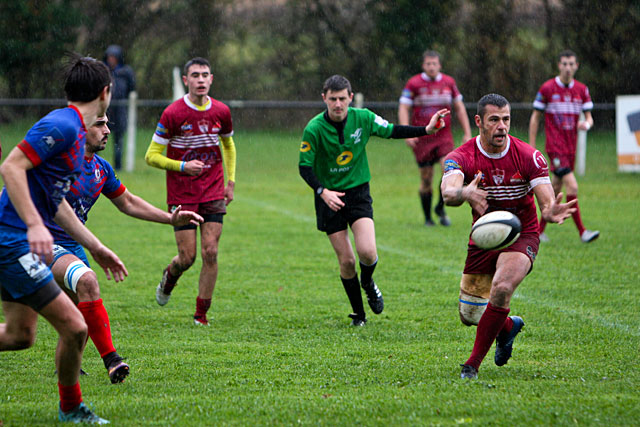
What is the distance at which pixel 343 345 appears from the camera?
19.6ft

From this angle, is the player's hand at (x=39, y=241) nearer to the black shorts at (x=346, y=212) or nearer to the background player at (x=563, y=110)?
the black shorts at (x=346, y=212)

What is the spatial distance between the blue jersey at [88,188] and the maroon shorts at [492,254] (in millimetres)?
2321

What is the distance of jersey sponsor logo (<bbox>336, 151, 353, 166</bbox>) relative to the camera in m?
6.86

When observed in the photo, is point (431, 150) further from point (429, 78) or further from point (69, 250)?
point (69, 250)

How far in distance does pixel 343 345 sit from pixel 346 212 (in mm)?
1295

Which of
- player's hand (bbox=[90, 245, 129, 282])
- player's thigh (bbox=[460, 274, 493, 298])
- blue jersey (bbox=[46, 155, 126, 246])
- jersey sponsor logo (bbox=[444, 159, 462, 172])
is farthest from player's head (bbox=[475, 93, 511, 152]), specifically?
player's hand (bbox=[90, 245, 129, 282])

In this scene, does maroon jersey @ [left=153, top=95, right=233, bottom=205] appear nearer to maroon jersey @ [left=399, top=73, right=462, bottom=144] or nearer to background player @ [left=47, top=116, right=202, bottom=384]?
background player @ [left=47, top=116, right=202, bottom=384]

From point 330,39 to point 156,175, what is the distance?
41.3ft

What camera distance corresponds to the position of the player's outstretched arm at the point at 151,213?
Answer: 4.85 metres

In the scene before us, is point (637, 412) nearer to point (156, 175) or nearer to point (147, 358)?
point (147, 358)

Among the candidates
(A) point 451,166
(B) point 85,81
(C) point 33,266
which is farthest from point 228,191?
(C) point 33,266

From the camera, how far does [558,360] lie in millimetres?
5414

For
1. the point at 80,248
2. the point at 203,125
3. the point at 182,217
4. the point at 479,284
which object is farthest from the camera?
the point at 203,125

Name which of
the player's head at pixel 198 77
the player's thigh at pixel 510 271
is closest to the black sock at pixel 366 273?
the player's thigh at pixel 510 271
